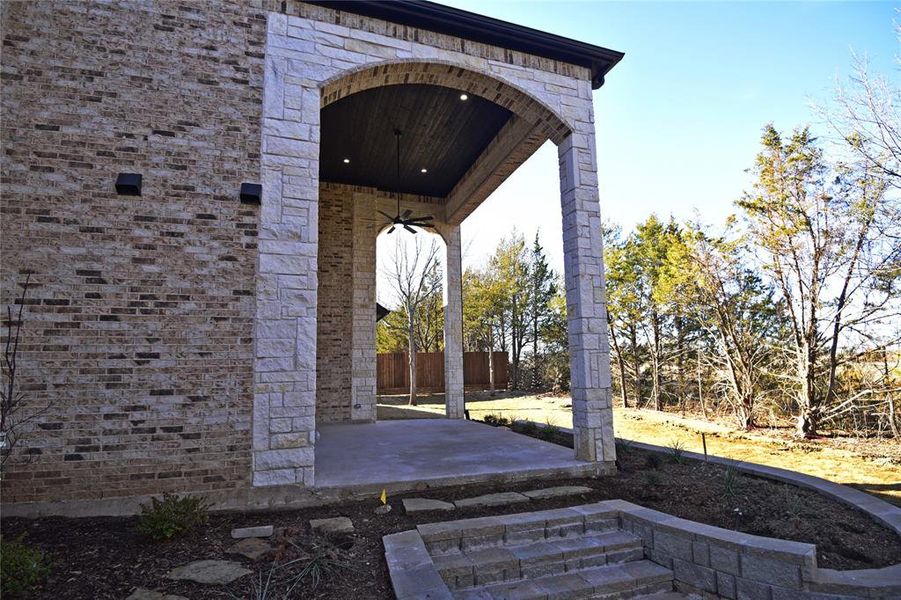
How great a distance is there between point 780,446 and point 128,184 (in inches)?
371

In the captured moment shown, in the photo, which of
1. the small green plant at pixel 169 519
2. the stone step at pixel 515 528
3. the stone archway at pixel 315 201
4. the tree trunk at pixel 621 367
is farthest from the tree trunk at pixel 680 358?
the small green plant at pixel 169 519

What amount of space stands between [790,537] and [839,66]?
23.9 feet

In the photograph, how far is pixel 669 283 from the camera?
10758 mm

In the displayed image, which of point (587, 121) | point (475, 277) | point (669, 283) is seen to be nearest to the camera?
point (587, 121)

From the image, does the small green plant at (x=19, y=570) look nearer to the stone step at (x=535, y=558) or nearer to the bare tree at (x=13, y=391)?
the bare tree at (x=13, y=391)

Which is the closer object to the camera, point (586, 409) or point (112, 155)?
point (112, 155)

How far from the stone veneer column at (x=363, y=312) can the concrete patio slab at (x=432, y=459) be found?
4.17 ft

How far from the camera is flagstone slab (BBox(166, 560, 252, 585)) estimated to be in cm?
238

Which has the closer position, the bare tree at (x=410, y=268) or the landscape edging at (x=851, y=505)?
the landscape edging at (x=851, y=505)

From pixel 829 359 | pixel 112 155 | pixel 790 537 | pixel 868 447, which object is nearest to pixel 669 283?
pixel 829 359

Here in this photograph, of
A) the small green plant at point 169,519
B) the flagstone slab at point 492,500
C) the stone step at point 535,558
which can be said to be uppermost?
the small green plant at point 169,519

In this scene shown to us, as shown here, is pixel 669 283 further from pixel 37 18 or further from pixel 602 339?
pixel 37 18

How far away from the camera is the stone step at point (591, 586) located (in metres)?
2.65

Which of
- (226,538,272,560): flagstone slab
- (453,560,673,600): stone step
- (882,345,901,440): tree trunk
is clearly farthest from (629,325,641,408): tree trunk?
(226,538,272,560): flagstone slab
